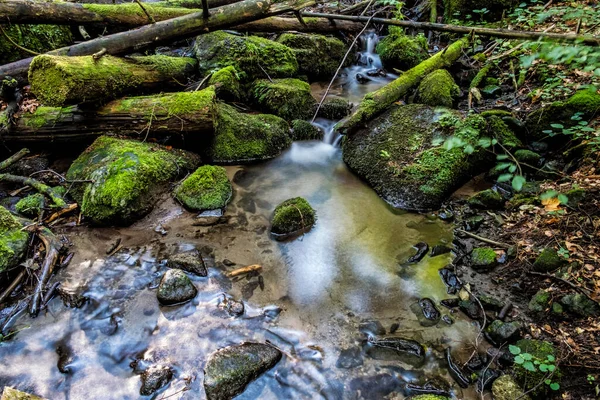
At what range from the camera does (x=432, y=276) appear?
396 cm

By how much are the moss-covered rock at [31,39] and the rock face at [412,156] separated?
22.5 ft

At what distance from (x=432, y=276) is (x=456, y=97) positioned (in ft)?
14.0

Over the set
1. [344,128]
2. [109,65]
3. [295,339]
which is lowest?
[295,339]

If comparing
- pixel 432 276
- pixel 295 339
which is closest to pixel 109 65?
pixel 295 339

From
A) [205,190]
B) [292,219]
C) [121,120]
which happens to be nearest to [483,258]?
[292,219]

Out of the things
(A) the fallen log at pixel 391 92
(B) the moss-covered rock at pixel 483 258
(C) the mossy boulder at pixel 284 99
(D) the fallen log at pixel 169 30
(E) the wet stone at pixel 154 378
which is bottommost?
(E) the wet stone at pixel 154 378

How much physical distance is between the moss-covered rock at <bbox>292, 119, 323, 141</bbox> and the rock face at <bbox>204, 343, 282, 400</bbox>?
459 centimetres

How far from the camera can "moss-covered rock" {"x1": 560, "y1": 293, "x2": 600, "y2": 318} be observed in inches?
118

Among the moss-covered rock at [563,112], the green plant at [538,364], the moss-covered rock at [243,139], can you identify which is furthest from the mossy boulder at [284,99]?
the green plant at [538,364]

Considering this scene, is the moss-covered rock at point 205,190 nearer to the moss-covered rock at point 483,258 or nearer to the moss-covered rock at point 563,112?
the moss-covered rock at point 483,258

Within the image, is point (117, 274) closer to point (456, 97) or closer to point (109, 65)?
point (109, 65)

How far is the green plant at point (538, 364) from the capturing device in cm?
263

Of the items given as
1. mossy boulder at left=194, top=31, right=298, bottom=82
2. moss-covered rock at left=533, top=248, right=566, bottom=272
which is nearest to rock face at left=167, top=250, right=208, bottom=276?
moss-covered rock at left=533, top=248, right=566, bottom=272

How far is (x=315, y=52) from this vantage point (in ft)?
29.9
